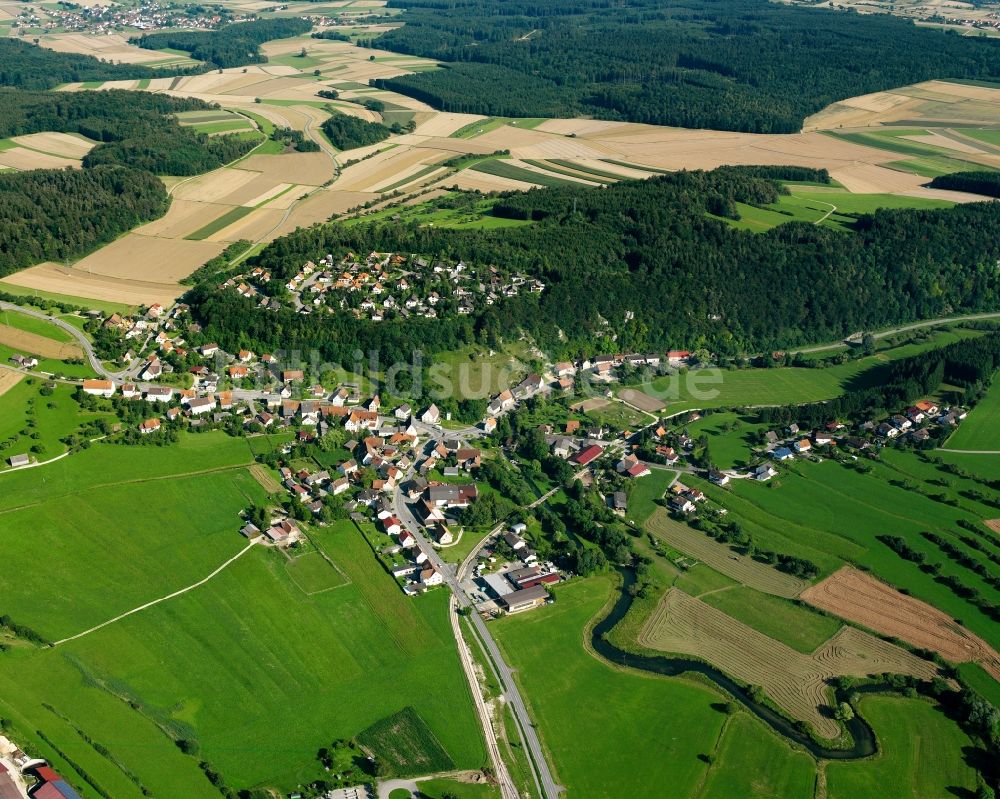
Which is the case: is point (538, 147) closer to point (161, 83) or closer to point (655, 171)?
point (655, 171)

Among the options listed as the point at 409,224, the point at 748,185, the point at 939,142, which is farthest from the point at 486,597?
the point at 939,142

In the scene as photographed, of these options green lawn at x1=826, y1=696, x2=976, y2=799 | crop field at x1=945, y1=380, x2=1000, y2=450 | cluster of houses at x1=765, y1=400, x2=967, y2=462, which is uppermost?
cluster of houses at x1=765, y1=400, x2=967, y2=462

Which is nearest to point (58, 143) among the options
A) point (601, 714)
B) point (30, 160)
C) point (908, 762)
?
point (30, 160)

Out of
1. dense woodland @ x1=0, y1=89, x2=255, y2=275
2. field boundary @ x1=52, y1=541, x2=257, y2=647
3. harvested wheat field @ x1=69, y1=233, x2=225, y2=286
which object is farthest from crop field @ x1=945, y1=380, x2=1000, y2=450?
dense woodland @ x1=0, y1=89, x2=255, y2=275

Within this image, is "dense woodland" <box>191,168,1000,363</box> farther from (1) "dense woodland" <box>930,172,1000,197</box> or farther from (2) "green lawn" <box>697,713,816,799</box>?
(2) "green lawn" <box>697,713,816,799</box>

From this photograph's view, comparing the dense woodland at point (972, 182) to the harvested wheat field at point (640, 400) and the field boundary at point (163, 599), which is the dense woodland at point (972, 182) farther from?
the field boundary at point (163, 599)
